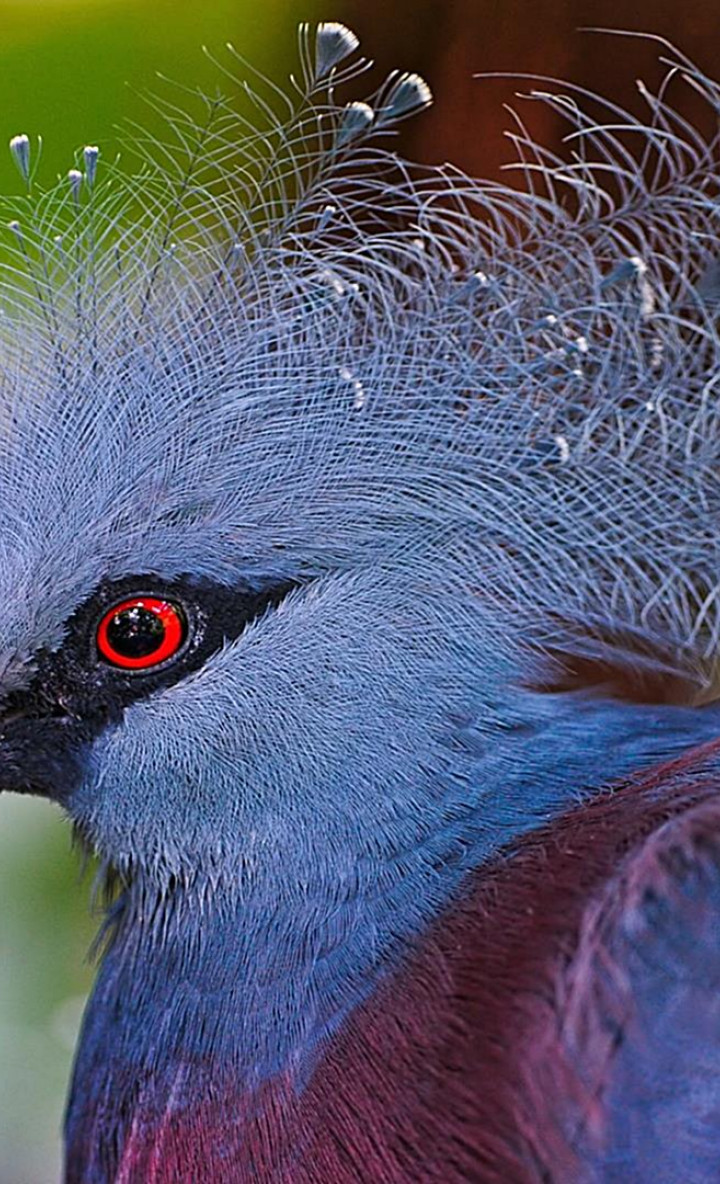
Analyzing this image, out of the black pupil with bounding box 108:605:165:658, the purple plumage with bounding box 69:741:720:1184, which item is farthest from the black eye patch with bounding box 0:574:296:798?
the purple plumage with bounding box 69:741:720:1184

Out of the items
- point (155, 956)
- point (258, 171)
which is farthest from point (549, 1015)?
point (258, 171)

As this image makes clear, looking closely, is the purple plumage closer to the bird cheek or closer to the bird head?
the bird head

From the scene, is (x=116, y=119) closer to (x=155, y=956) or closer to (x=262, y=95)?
(x=262, y=95)

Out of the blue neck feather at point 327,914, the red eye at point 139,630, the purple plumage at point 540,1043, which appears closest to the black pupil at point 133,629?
the red eye at point 139,630

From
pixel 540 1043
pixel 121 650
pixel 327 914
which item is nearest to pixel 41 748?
pixel 121 650

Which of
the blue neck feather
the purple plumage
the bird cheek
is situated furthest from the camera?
the bird cheek

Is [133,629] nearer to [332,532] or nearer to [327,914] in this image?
[332,532]

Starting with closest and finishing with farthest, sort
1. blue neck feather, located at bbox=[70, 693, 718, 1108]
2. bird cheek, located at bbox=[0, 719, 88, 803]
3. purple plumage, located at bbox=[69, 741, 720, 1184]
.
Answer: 1. purple plumage, located at bbox=[69, 741, 720, 1184]
2. blue neck feather, located at bbox=[70, 693, 718, 1108]
3. bird cheek, located at bbox=[0, 719, 88, 803]

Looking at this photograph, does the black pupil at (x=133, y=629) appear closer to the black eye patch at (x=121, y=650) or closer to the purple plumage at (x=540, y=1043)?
the black eye patch at (x=121, y=650)
